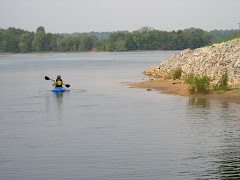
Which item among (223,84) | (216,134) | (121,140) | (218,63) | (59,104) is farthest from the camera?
(218,63)

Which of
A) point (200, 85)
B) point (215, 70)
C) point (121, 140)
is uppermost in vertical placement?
point (215, 70)

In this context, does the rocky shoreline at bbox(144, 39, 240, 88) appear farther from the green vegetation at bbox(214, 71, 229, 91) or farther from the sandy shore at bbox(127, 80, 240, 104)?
the sandy shore at bbox(127, 80, 240, 104)

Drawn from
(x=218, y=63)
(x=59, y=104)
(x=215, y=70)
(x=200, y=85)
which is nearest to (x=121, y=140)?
(x=59, y=104)

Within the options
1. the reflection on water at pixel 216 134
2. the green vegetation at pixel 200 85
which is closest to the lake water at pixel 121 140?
the reflection on water at pixel 216 134

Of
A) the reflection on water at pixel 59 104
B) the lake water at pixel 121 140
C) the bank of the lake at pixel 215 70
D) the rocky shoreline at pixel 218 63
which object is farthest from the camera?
the rocky shoreline at pixel 218 63

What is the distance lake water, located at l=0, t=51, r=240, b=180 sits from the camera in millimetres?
12602

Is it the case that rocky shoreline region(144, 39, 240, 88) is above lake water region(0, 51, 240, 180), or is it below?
above

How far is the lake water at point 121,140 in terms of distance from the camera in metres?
12.6

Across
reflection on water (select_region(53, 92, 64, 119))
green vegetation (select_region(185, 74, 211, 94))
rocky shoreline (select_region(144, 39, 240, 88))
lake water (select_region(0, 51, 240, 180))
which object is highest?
rocky shoreline (select_region(144, 39, 240, 88))

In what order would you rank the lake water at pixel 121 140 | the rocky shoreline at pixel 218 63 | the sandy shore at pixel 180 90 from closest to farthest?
the lake water at pixel 121 140, the sandy shore at pixel 180 90, the rocky shoreline at pixel 218 63

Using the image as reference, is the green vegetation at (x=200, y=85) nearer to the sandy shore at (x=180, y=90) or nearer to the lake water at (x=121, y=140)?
the sandy shore at (x=180, y=90)

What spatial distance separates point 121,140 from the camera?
16.6 m

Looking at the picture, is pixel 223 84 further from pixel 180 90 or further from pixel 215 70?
pixel 180 90

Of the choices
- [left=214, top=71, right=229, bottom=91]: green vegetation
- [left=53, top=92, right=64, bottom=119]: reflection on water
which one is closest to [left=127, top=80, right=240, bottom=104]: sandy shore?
[left=214, top=71, right=229, bottom=91]: green vegetation
